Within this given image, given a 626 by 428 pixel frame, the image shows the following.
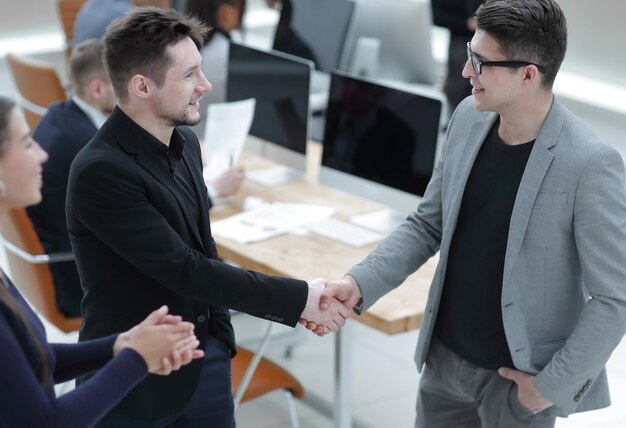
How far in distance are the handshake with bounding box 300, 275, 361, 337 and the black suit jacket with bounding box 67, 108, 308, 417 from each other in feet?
0.48

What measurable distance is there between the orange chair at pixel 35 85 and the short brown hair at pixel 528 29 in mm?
3042

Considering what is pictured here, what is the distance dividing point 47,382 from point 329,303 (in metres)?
0.98

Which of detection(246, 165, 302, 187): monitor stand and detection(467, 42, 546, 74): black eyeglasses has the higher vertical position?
detection(467, 42, 546, 74): black eyeglasses

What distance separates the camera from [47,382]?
1884 mm

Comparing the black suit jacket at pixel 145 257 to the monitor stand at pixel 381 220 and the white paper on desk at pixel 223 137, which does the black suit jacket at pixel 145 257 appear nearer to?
the monitor stand at pixel 381 220

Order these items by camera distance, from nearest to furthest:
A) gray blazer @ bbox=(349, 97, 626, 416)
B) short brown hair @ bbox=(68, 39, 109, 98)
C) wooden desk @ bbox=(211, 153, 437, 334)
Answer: gray blazer @ bbox=(349, 97, 626, 416), wooden desk @ bbox=(211, 153, 437, 334), short brown hair @ bbox=(68, 39, 109, 98)

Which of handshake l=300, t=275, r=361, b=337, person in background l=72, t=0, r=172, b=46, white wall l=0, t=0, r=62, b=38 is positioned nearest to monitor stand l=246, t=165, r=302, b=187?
person in background l=72, t=0, r=172, b=46

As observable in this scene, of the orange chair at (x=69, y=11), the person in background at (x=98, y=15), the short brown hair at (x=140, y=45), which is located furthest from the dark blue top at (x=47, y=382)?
the orange chair at (x=69, y=11)

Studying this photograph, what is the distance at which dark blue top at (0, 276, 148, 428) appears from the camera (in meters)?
1.74

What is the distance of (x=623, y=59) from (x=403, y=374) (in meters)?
3.00

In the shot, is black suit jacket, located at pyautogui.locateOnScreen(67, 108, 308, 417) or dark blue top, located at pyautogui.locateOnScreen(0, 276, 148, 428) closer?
dark blue top, located at pyautogui.locateOnScreen(0, 276, 148, 428)

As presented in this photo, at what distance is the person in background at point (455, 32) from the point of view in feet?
19.7

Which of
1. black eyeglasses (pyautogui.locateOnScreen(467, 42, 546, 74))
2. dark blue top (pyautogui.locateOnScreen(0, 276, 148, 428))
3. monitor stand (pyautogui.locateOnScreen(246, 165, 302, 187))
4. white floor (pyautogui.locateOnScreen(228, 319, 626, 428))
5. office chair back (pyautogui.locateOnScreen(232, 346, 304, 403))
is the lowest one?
white floor (pyautogui.locateOnScreen(228, 319, 626, 428))

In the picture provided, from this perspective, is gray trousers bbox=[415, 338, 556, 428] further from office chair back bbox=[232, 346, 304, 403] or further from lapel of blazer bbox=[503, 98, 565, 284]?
office chair back bbox=[232, 346, 304, 403]
